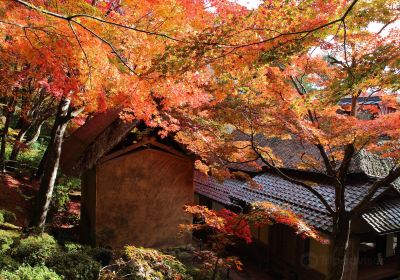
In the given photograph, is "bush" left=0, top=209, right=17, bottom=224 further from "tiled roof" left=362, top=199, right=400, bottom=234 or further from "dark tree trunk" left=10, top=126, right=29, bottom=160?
"tiled roof" left=362, top=199, right=400, bottom=234

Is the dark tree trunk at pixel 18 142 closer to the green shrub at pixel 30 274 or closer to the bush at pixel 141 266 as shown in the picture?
the green shrub at pixel 30 274

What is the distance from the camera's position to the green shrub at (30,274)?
5624 mm

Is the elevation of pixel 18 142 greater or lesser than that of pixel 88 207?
greater

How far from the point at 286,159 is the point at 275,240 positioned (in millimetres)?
3962

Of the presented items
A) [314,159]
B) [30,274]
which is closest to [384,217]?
[314,159]

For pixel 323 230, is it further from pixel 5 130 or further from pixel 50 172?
pixel 5 130

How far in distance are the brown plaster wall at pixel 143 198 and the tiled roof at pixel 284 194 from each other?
253 cm

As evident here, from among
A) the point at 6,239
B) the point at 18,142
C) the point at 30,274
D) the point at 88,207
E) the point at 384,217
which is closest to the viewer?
the point at 30,274

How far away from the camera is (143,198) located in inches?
409

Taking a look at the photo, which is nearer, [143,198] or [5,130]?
[143,198]

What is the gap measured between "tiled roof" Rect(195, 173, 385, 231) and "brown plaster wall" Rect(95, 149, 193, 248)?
253 centimetres

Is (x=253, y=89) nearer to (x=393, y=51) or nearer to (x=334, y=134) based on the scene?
(x=334, y=134)

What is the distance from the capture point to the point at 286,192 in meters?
12.1

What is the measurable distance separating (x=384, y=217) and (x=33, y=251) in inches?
393
